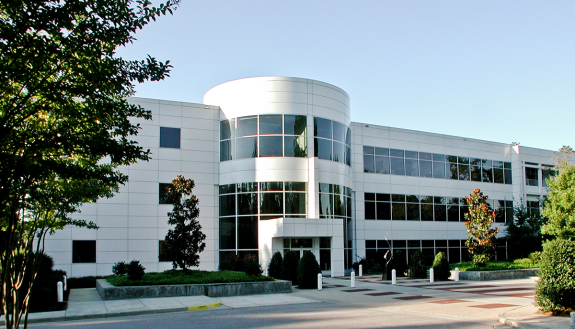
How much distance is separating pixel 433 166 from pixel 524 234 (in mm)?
9222

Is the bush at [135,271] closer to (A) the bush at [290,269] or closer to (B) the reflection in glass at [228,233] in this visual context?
(A) the bush at [290,269]

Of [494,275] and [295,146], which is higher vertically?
[295,146]

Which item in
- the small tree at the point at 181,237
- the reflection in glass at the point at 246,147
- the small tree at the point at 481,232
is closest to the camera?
the small tree at the point at 181,237

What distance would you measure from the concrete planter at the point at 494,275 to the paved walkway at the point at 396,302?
2.25 m

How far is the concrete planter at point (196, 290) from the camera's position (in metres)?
20.5

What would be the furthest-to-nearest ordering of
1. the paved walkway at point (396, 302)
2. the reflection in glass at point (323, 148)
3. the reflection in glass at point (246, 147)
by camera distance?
the reflection in glass at point (323, 148) < the reflection in glass at point (246, 147) < the paved walkway at point (396, 302)

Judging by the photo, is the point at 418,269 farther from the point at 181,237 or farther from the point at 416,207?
the point at 181,237

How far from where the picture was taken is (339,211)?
35156 mm

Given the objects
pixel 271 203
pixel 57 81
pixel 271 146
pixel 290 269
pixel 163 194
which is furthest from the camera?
pixel 163 194

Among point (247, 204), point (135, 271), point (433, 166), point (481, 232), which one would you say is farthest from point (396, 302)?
point (433, 166)

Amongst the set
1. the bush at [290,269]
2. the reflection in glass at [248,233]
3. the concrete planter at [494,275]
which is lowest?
the concrete planter at [494,275]

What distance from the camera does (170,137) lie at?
1342 inches

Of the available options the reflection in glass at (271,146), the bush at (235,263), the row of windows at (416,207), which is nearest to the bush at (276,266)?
the bush at (235,263)

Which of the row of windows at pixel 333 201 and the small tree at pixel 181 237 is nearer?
the small tree at pixel 181 237
